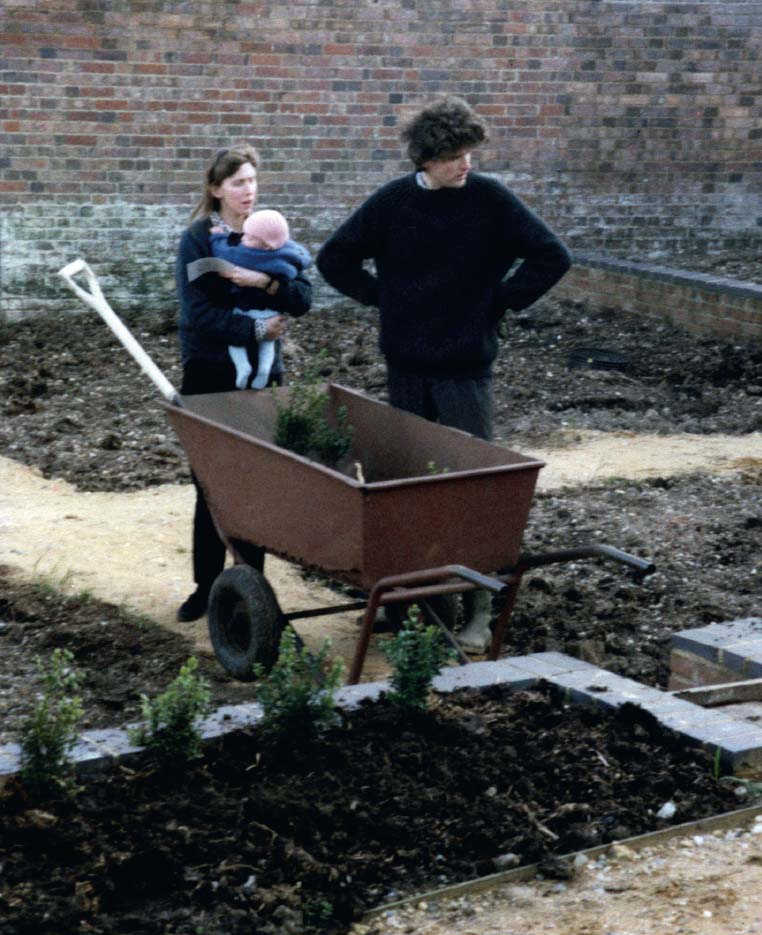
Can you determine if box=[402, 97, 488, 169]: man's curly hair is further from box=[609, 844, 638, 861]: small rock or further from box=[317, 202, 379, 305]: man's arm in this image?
box=[609, 844, 638, 861]: small rock

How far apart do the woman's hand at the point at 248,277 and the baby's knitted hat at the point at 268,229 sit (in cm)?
11

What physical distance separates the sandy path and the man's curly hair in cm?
186

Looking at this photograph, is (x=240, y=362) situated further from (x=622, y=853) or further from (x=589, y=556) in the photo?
(x=622, y=853)

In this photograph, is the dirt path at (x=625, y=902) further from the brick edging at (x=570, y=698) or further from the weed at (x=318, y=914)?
the brick edging at (x=570, y=698)

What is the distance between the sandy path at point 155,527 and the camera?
6359mm

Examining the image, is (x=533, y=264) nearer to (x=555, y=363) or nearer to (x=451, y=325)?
(x=451, y=325)

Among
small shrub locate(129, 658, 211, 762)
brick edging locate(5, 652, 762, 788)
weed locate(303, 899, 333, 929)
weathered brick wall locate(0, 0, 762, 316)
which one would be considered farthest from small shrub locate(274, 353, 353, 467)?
weathered brick wall locate(0, 0, 762, 316)

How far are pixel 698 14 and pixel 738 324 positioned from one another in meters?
3.01

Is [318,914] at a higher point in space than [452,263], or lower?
lower

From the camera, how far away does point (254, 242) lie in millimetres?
5594

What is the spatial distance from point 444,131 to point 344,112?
21.2 feet

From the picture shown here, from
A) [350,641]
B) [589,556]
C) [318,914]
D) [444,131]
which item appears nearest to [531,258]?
[444,131]

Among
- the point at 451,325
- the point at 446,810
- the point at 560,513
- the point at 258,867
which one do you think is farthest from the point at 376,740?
the point at 560,513

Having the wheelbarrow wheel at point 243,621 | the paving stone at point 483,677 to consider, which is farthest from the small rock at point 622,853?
the wheelbarrow wheel at point 243,621
